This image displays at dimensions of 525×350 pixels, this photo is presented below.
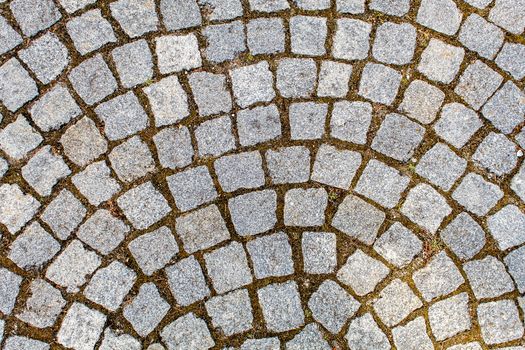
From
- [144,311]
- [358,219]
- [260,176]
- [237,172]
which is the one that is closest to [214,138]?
[237,172]

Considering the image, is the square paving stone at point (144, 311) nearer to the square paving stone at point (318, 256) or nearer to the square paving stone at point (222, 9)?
the square paving stone at point (318, 256)

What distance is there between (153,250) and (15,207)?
2.93 feet

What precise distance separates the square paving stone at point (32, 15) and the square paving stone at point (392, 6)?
2.05 meters

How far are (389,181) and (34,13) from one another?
248cm

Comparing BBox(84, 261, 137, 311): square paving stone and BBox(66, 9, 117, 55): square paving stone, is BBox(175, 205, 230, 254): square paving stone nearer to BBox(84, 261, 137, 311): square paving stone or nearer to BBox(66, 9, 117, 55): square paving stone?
BBox(84, 261, 137, 311): square paving stone

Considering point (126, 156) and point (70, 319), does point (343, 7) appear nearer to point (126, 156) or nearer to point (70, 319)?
point (126, 156)

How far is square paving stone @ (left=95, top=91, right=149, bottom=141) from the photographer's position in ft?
12.0

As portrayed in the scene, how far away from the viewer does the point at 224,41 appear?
3.72 m

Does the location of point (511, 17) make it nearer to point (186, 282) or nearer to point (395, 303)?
point (395, 303)

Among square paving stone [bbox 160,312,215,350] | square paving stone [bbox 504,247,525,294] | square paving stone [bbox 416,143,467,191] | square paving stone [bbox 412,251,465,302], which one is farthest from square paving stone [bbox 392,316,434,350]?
square paving stone [bbox 160,312,215,350]

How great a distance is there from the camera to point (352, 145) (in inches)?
145

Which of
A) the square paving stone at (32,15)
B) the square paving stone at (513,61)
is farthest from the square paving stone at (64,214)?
the square paving stone at (513,61)

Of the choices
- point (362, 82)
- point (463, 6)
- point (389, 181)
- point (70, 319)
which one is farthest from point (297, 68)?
point (70, 319)

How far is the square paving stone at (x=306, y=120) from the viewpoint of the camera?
369 centimetres
